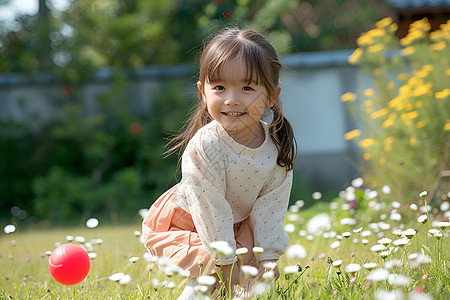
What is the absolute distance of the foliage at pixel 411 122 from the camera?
3203mm

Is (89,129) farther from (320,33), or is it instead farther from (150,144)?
(320,33)

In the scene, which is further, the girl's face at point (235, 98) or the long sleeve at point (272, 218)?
the long sleeve at point (272, 218)

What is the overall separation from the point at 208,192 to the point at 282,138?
0.42 meters

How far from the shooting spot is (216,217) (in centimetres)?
180

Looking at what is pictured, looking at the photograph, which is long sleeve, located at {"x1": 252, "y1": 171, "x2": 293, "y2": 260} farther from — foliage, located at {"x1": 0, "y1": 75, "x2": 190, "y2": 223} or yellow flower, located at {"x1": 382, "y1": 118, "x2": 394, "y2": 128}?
foliage, located at {"x1": 0, "y1": 75, "x2": 190, "y2": 223}

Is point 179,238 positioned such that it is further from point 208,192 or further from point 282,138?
point 282,138

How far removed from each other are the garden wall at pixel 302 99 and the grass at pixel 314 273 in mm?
2088

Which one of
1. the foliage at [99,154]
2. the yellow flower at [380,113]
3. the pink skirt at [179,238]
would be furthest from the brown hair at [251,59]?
the foliage at [99,154]

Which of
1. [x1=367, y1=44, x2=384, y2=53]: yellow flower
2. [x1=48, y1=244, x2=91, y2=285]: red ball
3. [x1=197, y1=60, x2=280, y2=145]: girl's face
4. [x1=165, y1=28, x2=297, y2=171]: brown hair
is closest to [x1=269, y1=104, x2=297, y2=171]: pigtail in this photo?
[x1=165, y1=28, x2=297, y2=171]: brown hair

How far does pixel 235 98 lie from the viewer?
1789mm

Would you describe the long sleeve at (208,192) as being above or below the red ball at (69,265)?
above

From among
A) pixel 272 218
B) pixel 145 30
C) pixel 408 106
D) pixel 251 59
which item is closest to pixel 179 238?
pixel 272 218

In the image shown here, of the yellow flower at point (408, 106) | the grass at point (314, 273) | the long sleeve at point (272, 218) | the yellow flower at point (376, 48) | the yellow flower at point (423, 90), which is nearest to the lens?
the grass at point (314, 273)

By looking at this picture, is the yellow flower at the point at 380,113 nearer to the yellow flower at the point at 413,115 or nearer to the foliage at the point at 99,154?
the yellow flower at the point at 413,115
